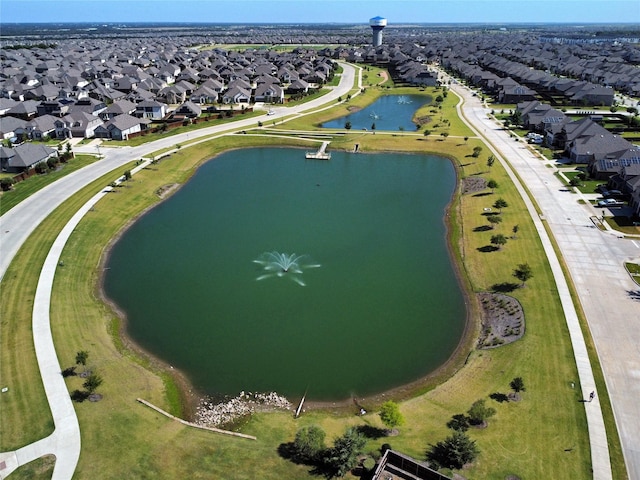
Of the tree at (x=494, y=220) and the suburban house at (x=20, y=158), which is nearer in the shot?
the tree at (x=494, y=220)

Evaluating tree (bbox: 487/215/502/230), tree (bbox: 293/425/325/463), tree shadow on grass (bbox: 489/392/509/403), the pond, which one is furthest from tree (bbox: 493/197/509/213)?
the pond

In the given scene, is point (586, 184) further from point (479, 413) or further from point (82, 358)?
point (82, 358)

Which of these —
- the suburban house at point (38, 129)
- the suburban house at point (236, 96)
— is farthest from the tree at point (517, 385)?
the suburban house at point (236, 96)

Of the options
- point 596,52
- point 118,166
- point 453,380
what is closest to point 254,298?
point 453,380

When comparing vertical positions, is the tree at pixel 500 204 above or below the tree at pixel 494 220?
above

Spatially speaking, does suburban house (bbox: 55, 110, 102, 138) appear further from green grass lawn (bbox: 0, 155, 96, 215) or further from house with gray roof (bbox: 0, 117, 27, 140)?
green grass lawn (bbox: 0, 155, 96, 215)

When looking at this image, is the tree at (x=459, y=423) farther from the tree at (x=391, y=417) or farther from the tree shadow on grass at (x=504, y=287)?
the tree shadow on grass at (x=504, y=287)
